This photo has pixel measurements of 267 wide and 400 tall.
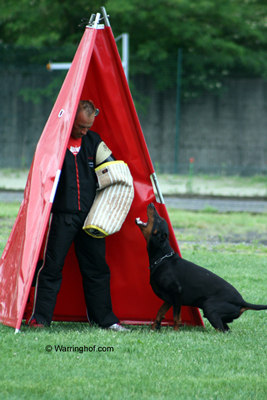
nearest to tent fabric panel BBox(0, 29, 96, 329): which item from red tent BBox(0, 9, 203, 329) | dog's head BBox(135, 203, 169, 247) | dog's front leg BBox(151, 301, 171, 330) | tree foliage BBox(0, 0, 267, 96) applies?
red tent BBox(0, 9, 203, 329)

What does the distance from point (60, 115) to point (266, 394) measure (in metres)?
2.71

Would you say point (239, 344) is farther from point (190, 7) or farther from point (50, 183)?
point (190, 7)

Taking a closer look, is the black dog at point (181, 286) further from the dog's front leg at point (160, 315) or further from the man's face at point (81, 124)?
the man's face at point (81, 124)

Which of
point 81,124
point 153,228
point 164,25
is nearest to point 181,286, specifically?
point 153,228

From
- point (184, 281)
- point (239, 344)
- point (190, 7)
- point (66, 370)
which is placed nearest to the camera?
point (66, 370)

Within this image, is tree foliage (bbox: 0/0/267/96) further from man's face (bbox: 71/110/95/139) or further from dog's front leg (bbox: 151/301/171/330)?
dog's front leg (bbox: 151/301/171/330)

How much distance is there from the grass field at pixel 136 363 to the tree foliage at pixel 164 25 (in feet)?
51.7

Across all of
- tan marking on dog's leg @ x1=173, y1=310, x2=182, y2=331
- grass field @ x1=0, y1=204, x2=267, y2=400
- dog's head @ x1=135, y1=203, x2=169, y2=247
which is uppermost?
dog's head @ x1=135, y1=203, x2=169, y2=247

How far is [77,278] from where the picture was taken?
593 centimetres

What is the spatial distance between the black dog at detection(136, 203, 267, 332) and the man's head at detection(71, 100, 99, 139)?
0.80 meters

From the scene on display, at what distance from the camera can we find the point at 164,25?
22234mm

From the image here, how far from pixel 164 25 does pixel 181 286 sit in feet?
59.3

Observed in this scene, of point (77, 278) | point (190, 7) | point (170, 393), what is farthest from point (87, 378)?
point (190, 7)

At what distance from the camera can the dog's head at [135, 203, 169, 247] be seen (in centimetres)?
538
